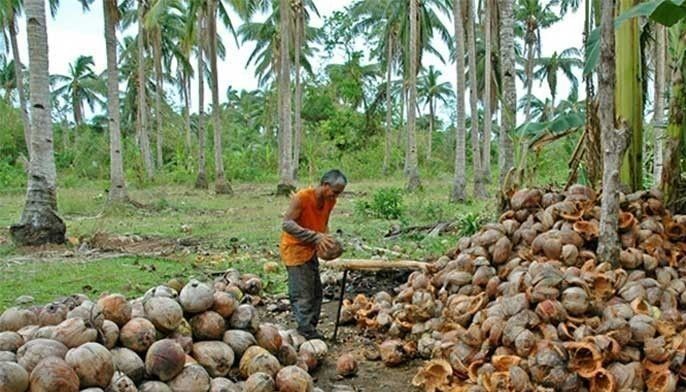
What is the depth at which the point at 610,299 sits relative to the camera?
4.20m

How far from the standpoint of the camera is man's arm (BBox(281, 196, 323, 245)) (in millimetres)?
4992

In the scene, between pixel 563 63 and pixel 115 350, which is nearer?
pixel 115 350

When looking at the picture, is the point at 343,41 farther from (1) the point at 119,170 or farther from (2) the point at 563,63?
(1) the point at 119,170

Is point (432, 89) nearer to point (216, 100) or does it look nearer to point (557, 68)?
point (557, 68)

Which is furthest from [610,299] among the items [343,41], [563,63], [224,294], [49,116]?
[563,63]

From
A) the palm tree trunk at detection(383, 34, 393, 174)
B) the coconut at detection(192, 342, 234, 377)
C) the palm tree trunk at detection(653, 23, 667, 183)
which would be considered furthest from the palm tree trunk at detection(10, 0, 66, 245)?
the palm tree trunk at detection(383, 34, 393, 174)

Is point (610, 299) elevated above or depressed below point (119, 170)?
below

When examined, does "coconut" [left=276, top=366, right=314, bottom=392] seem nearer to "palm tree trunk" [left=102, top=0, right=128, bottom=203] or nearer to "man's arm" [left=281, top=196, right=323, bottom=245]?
"man's arm" [left=281, top=196, right=323, bottom=245]

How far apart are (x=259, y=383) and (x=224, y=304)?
0.58m

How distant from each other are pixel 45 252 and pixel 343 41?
92.1 feet

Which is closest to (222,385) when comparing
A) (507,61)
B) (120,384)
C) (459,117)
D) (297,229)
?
(120,384)

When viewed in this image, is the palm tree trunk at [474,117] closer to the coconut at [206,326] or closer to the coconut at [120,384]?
the coconut at [206,326]

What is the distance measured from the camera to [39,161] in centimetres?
918

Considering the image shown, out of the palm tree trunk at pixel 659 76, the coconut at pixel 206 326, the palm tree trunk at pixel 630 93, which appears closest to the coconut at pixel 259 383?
the coconut at pixel 206 326
